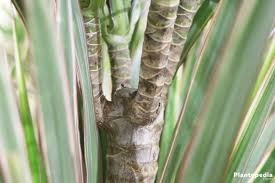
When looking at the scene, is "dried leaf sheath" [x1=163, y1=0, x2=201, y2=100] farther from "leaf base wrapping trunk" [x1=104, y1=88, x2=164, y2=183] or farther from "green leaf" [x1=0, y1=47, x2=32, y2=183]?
"green leaf" [x1=0, y1=47, x2=32, y2=183]

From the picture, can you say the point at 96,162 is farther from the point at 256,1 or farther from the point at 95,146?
the point at 256,1

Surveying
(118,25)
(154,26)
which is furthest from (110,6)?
(154,26)

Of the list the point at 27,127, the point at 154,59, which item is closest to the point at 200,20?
the point at 154,59

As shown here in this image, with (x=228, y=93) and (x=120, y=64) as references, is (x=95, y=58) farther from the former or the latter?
(x=228, y=93)

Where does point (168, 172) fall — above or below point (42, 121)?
below

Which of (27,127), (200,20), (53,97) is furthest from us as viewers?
(200,20)
